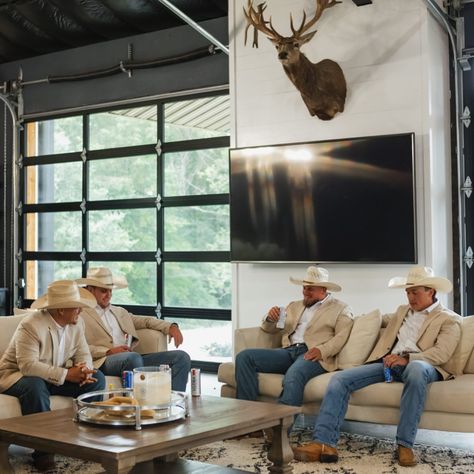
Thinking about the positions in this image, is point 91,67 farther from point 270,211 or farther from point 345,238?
point 345,238

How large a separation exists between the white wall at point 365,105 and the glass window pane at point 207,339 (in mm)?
810

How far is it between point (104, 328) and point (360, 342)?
1.73 metres

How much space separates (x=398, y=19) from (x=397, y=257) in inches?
72.4

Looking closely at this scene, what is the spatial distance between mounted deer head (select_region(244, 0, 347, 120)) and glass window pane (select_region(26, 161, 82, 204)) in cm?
315

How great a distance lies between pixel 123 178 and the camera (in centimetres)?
876

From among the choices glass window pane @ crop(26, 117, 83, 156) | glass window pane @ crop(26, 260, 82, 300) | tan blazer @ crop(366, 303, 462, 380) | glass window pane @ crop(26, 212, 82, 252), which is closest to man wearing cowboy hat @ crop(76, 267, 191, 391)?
tan blazer @ crop(366, 303, 462, 380)

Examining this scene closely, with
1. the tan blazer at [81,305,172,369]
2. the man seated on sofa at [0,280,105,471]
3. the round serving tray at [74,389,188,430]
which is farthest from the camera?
the tan blazer at [81,305,172,369]

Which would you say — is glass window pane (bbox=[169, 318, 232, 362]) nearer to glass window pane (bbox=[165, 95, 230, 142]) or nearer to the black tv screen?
the black tv screen

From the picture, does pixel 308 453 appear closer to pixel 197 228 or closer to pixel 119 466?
pixel 119 466

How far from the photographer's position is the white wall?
21.2 ft

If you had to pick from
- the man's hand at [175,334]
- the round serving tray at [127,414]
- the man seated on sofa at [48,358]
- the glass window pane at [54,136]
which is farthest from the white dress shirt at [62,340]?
the glass window pane at [54,136]

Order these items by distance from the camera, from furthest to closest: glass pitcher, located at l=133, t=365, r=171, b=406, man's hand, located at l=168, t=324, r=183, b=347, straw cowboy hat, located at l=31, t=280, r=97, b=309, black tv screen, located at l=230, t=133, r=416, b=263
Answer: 1. black tv screen, located at l=230, t=133, r=416, b=263
2. man's hand, located at l=168, t=324, r=183, b=347
3. straw cowboy hat, located at l=31, t=280, r=97, b=309
4. glass pitcher, located at l=133, t=365, r=171, b=406

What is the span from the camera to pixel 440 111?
6.66 m

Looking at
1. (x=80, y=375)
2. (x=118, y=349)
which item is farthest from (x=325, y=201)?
(x=80, y=375)
